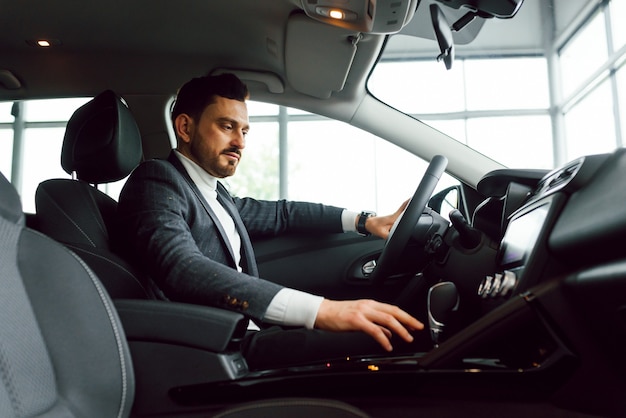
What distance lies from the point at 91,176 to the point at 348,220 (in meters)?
0.78

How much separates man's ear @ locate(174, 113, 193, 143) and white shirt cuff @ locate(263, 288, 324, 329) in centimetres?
74

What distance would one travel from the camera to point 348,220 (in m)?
1.90

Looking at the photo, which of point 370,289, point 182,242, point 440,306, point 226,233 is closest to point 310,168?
point 370,289

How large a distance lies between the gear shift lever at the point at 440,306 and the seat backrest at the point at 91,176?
2.03 feet

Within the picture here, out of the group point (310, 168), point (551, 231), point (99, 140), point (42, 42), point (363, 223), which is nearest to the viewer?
point (551, 231)

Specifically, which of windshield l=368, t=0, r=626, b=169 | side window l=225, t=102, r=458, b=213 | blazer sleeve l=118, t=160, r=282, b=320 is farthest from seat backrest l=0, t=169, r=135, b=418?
side window l=225, t=102, r=458, b=213

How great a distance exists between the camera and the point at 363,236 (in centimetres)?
196

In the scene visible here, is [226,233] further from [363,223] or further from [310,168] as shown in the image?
[310,168]

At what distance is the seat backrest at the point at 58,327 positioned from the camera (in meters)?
0.92

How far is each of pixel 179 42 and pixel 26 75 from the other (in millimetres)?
495

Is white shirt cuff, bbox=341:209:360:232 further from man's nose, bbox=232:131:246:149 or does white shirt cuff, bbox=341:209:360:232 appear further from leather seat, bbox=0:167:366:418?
leather seat, bbox=0:167:366:418

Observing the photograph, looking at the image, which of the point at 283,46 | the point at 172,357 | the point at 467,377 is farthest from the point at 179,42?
the point at 467,377

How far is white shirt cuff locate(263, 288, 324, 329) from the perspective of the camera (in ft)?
3.59

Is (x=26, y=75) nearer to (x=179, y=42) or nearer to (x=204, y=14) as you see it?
(x=179, y=42)
